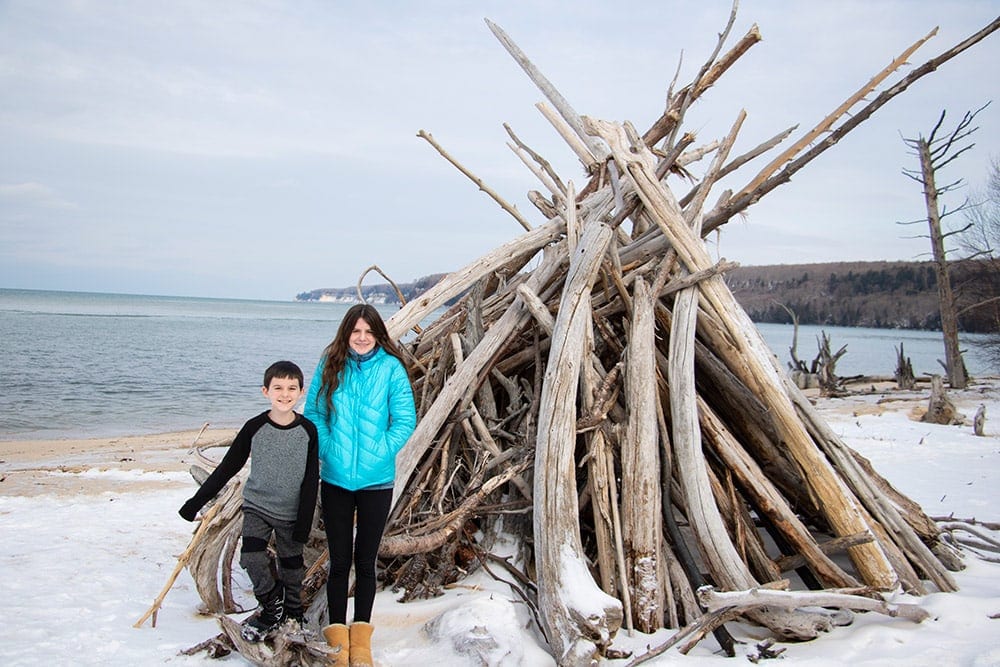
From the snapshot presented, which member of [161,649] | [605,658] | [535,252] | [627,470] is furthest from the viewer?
[535,252]

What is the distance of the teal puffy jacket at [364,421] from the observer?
9.84 feet

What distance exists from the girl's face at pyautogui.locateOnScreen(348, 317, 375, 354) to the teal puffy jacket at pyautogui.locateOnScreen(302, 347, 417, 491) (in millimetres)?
49

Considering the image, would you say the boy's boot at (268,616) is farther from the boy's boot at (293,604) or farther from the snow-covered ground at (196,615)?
the snow-covered ground at (196,615)

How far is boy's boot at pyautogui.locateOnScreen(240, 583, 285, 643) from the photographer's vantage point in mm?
2959

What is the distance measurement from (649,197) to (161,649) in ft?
10.2

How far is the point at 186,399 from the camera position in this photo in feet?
60.3

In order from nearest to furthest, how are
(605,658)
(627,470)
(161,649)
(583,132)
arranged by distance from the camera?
(605,658) < (161,649) < (627,470) < (583,132)

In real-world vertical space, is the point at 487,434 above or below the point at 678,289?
below

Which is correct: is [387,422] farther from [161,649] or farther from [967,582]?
[967,582]

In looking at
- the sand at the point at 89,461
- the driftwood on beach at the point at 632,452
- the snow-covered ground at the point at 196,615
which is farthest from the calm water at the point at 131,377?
the driftwood on beach at the point at 632,452

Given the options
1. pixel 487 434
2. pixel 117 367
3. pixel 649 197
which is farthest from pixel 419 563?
pixel 117 367

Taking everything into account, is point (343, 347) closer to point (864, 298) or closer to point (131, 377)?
point (131, 377)

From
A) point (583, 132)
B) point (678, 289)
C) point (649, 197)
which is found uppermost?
point (583, 132)

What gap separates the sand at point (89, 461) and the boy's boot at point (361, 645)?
3601 millimetres
